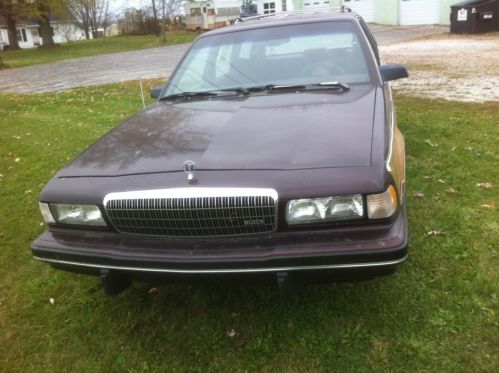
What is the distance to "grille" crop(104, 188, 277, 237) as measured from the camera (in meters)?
2.17

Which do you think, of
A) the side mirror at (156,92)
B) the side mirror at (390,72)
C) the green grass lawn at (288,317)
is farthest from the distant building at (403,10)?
the green grass lawn at (288,317)

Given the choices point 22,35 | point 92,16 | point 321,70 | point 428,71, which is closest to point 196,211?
point 321,70

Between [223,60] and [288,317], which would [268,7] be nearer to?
[223,60]

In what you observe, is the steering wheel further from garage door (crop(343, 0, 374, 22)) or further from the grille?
garage door (crop(343, 0, 374, 22))

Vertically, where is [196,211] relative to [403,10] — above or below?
below

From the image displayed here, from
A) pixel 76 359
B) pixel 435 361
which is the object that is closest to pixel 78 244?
pixel 76 359

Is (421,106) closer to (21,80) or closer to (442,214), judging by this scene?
(442,214)

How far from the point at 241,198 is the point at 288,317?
3.03ft

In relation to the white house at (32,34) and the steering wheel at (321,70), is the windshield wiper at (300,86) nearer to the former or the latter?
the steering wheel at (321,70)

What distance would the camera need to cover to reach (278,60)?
3.55 m

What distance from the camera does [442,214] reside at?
144 inches

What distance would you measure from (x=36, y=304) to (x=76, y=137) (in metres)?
4.48

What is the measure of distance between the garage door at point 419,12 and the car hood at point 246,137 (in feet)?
76.6

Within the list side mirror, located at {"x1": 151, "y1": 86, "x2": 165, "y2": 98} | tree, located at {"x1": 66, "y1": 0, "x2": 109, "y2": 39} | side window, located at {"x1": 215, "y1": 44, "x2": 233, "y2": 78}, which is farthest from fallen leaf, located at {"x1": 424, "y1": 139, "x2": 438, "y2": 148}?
tree, located at {"x1": 66, "y1": 0, "x2": 109, "y2": 39}
